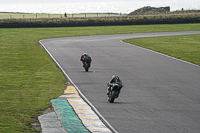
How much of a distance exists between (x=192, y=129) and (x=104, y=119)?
2.88 metres

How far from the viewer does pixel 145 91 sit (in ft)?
53.2

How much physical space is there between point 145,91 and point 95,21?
56187mm

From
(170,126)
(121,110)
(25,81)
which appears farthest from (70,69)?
(170,126)

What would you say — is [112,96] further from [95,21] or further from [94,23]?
[95,21]

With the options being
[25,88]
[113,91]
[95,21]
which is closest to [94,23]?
[95,21]

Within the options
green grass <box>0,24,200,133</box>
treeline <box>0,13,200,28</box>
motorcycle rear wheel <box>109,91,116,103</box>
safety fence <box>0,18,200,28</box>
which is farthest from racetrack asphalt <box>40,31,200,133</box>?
treeline <box>0,13,200,28</box>

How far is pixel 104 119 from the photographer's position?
38.8ft

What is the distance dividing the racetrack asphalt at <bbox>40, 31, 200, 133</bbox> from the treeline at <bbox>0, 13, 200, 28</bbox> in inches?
1562

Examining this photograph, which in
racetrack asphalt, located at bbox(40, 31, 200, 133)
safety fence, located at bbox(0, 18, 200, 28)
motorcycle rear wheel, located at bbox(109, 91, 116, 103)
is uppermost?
safety fence, located at bbox(0, 18, 200, 28)

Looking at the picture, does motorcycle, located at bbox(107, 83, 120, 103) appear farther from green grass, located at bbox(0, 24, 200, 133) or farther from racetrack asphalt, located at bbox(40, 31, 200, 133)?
green grass, located at bbox(0, 24, 200, 133)

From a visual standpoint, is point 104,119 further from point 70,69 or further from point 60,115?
point 70,69

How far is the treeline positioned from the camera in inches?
2606

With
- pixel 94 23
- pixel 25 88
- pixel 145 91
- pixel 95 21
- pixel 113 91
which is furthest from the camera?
pixel 95 21

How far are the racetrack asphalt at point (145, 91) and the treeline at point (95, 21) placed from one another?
130ft
